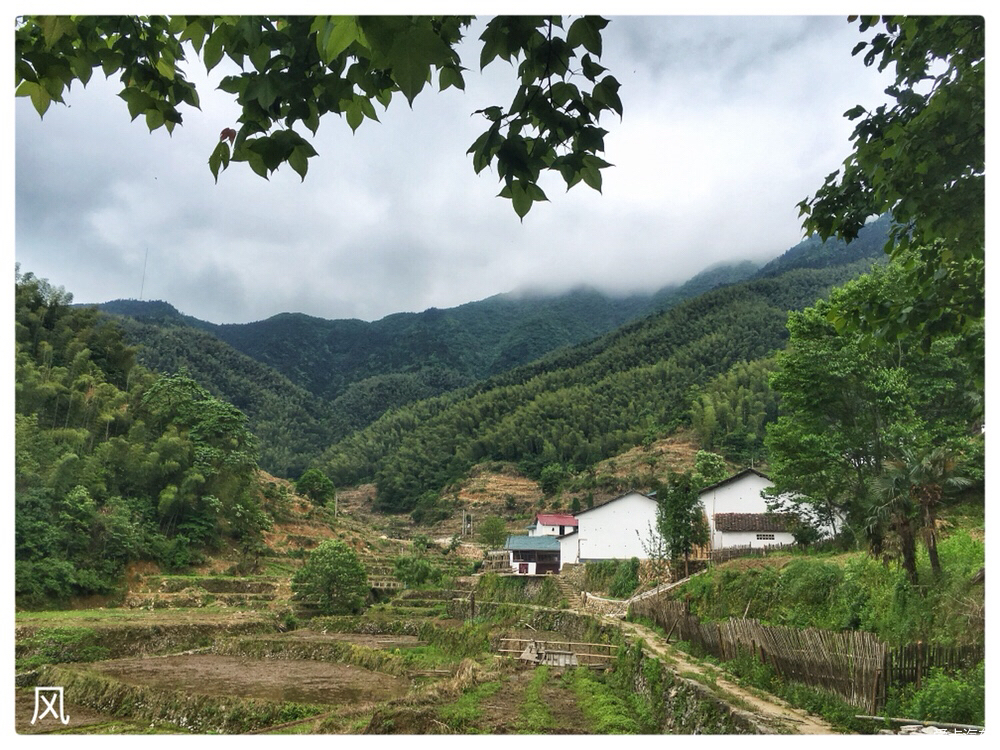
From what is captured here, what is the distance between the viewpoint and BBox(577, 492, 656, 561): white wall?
23438mm

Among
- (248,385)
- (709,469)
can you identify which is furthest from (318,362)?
(709,469)

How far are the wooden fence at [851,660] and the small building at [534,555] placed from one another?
67.2ft

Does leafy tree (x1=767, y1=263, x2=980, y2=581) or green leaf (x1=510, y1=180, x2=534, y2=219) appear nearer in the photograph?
green leaf (x1=510, y1=180, x2=534, y2=219)

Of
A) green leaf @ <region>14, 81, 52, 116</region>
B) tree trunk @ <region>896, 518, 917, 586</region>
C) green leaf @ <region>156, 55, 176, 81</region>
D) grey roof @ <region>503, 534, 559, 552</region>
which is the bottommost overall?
grey roof @ <region>503, 534, 559, 552</region>

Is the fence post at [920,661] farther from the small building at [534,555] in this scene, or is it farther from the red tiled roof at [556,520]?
the red tiled roof at [556,520]

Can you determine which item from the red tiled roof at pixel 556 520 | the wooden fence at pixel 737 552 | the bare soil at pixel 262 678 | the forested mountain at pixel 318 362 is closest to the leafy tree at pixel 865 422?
the wooden fence at pixel 737 552

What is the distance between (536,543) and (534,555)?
1.69 feet

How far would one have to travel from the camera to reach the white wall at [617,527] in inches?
923

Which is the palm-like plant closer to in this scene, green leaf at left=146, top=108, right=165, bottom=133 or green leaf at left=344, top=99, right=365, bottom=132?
green leaf at left=344, top=99, right=365, bottom=132

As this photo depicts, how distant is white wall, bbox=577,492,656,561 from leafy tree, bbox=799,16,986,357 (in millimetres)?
21301

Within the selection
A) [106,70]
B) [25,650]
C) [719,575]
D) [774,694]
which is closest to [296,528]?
[25,650]

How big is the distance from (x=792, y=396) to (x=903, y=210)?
10631 mm

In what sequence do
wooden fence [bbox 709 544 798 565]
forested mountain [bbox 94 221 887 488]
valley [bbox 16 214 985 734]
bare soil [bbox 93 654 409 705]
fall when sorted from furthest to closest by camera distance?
forested mountain [bbox 94 221 887 488]
wooden fence [bbox 709 544 798 565]
bare soil [bbox 93 654 409 705]
valley [bbox 16 214 985 734]

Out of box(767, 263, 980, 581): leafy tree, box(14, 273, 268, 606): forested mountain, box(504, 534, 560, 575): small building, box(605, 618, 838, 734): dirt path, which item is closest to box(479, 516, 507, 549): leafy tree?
box(504, 534, 560, 575): small building
